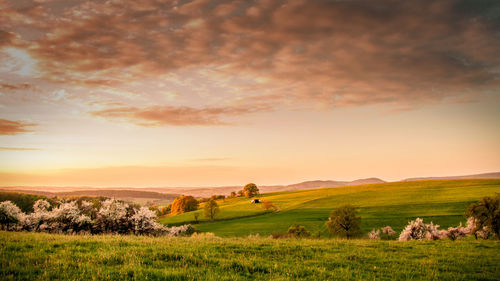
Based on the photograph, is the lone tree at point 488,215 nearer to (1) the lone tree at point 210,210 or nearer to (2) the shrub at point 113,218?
(2) the shrub at point 113,218

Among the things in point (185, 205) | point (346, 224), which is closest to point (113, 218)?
point (346, 224)

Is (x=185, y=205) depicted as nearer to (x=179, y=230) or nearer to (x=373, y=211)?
(x=179, y=230)

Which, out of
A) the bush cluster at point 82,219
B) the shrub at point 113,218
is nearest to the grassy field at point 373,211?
the bush cluster at point 82,219

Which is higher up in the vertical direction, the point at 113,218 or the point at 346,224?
the point at 113,218

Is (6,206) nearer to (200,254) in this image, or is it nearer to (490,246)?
(200,254)

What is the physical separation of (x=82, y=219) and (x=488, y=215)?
41146 millimetres

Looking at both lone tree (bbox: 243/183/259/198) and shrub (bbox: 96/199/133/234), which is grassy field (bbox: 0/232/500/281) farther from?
lone tree (bbox: 243/183/259/198)

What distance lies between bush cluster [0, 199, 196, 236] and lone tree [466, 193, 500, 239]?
114 feet

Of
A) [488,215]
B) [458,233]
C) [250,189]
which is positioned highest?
[488,215]

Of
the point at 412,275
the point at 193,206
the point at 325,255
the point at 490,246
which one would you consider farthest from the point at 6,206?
the point at 193,206

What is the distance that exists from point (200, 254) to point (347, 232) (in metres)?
40.5

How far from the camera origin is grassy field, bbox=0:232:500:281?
8.43m

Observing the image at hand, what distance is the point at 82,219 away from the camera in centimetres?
2514

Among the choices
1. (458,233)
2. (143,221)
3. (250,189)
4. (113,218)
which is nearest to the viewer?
(113,218)
